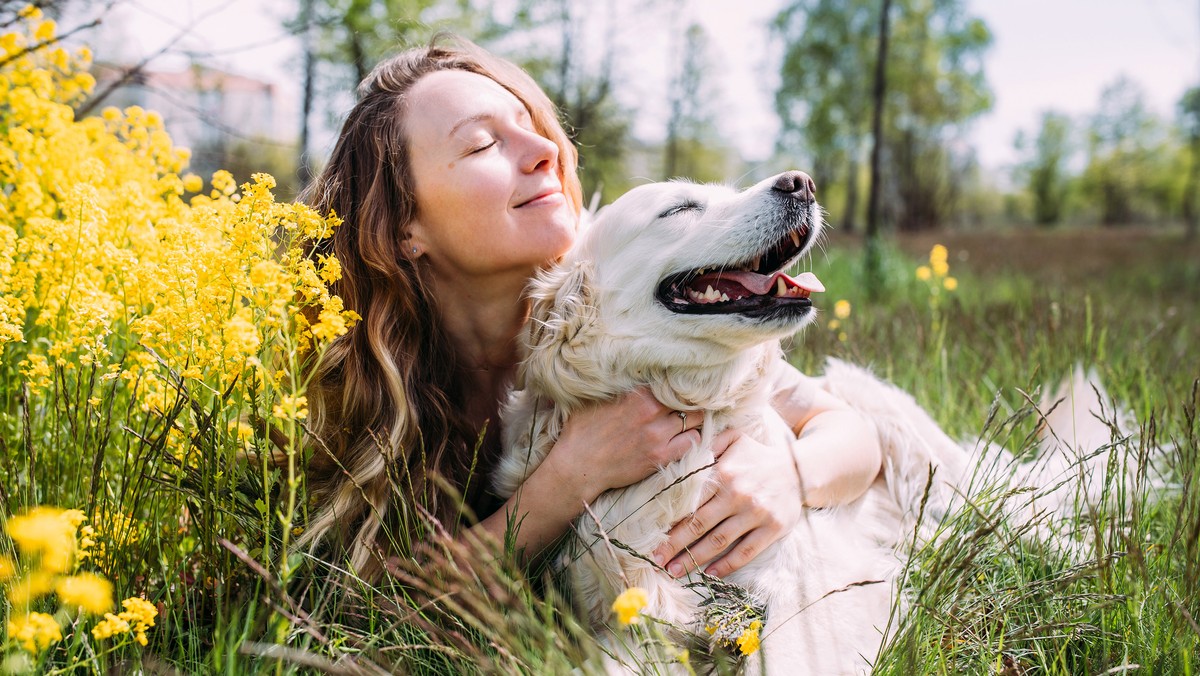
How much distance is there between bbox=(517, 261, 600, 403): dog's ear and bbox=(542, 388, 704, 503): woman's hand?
102mm

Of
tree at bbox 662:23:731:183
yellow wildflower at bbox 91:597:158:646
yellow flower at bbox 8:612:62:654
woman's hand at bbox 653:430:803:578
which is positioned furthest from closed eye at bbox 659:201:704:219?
tree at bbox 662:23:731:183

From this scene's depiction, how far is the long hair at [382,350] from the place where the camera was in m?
1.95

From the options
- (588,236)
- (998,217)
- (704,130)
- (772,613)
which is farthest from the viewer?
(998,217)

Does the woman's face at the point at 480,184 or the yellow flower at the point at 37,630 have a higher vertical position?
the woman's face at the point at 480,184

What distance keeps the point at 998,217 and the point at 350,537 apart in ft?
222

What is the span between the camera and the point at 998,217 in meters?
59.9

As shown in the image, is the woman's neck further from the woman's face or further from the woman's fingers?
the woman's fingers

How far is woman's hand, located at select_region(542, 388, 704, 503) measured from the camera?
1881mm

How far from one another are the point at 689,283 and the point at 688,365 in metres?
0.24

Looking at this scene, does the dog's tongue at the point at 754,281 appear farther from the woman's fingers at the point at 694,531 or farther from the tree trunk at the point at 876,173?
the tree trunk at the point at 876,173

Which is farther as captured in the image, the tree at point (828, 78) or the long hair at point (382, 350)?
the tree at point (828, 78)

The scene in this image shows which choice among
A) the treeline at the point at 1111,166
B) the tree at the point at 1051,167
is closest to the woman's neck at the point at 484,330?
the treeline at the point at 1111,166

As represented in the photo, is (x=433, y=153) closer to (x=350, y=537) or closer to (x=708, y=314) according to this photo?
(x=708, y=314)

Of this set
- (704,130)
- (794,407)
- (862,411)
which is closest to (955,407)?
(862,411)
